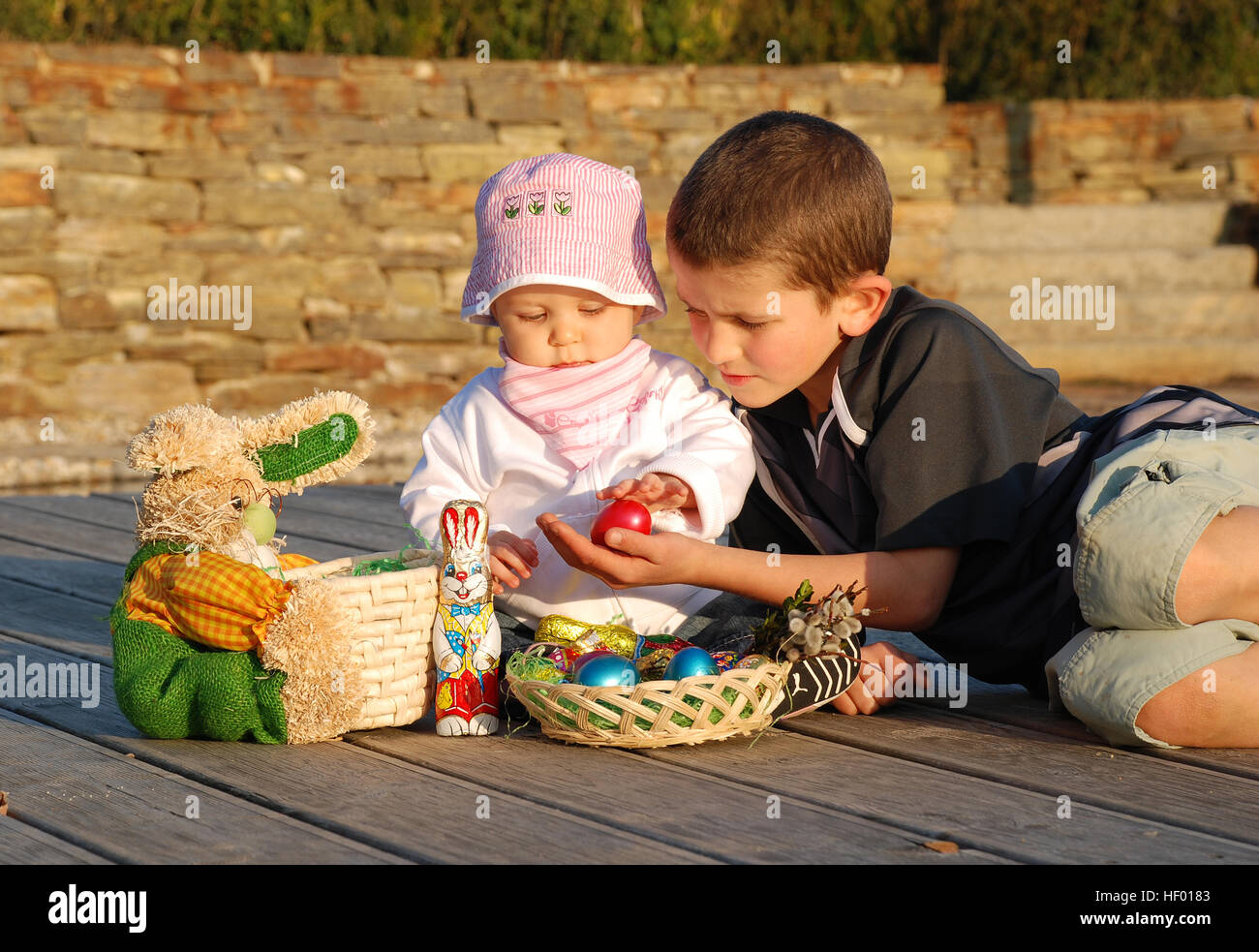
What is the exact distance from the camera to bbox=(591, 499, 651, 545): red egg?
2.29 meters

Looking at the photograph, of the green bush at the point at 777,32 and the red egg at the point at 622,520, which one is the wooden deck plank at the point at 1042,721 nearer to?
the red egg at the point at 622,520

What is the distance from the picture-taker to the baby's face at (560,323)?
2.53 m

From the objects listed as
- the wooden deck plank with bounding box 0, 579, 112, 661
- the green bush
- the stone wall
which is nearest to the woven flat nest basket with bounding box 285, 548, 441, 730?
the wooden deck plank with bounding box 0, 579, 112, 661

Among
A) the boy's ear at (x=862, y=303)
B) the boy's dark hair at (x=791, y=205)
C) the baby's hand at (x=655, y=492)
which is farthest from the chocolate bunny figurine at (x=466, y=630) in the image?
the boy's ear at (x=862, y=303)

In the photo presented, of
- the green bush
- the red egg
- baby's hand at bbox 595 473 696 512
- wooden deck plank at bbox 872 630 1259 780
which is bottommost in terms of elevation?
wooden deck plank at bbox 872 630 1259 780

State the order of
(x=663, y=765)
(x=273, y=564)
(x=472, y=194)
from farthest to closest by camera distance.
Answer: (x=472, y=194), (x=273, y=564), (x=663, y=765)

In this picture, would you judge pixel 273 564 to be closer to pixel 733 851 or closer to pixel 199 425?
pixel 199 425

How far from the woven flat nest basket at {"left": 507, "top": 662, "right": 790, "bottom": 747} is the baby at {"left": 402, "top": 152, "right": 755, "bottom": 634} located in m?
0.29

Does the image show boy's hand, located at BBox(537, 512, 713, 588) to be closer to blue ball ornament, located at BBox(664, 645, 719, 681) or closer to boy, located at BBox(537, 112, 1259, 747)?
boy, located at BBox(537, 112, 1259, 747)

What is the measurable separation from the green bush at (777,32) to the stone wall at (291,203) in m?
0.46

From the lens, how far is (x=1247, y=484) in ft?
7.74

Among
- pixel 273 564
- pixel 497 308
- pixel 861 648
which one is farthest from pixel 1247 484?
pixel 273 564
